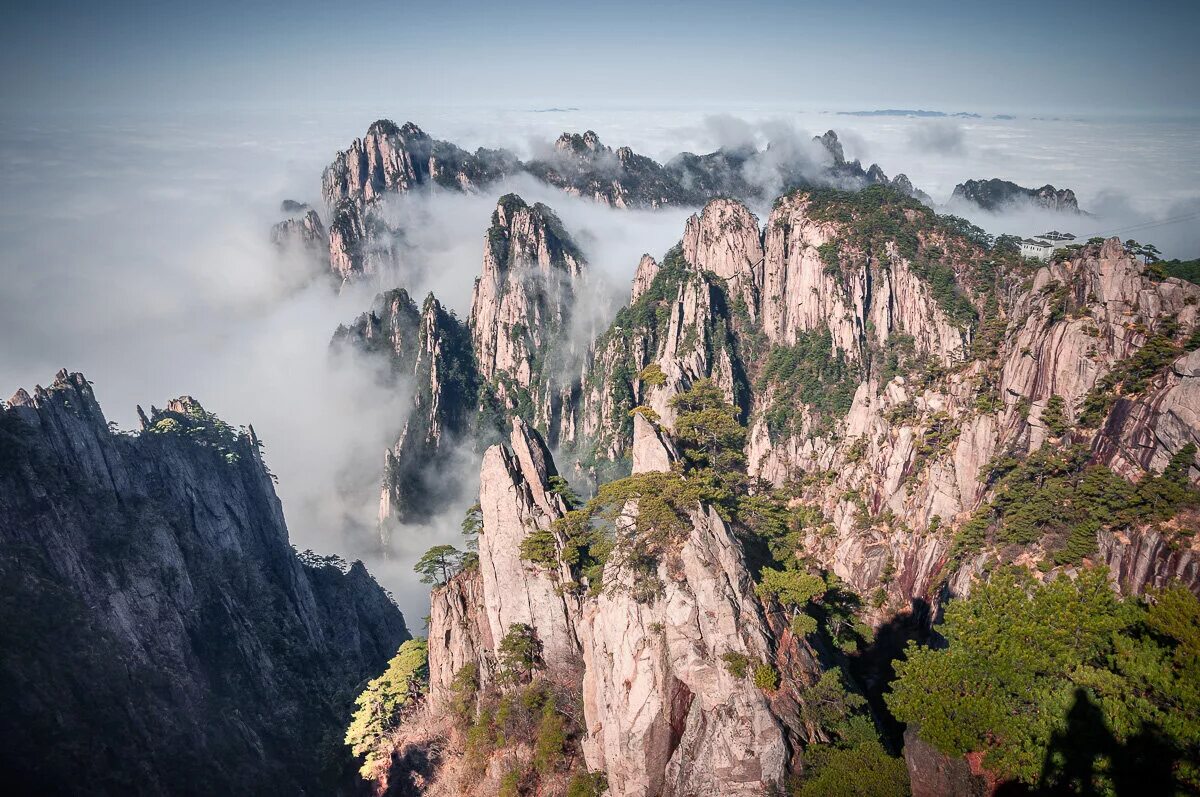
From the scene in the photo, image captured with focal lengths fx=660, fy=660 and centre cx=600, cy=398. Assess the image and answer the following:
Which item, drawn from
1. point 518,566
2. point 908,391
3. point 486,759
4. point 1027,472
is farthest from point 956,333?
point 486,759

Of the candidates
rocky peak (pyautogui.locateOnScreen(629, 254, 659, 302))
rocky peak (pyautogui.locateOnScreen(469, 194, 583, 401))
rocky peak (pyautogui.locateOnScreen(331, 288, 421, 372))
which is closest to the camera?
rocky peak (pyautogui.locateOnScreen(629, 254, 659, 302))

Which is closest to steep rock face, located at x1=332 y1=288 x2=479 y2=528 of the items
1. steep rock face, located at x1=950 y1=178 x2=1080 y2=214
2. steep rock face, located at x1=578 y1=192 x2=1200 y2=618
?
steep rock face, located at x1=578 y1=192 x2=1200 y2=618

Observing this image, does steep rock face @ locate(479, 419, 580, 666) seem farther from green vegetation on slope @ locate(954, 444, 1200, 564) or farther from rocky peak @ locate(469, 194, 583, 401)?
rocky peak @ locate(469, 194, 583, 401)

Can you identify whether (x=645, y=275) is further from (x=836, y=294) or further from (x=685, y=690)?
(x=685, y=690)

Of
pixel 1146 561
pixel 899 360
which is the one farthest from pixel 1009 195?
pixel 1146 561

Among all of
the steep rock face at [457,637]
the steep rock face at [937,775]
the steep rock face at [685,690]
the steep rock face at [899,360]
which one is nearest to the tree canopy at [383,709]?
the steep rock face at [457,637]

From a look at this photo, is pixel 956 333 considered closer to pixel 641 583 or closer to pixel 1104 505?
pixel 1104 505
